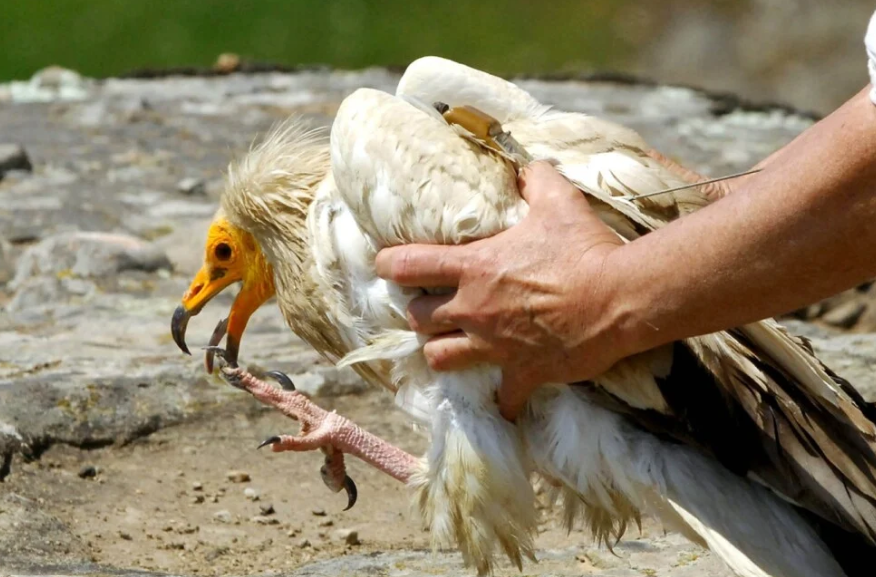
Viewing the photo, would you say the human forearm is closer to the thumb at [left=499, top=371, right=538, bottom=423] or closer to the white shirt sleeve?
the white shirt sleeve

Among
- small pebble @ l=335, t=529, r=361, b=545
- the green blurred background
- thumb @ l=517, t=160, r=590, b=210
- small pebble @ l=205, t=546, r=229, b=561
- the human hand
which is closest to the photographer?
the human hand

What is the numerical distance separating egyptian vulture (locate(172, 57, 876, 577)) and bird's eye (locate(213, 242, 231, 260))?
0.32m

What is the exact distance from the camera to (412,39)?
14.2m

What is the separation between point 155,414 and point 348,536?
80 cm

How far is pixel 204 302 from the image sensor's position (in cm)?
392

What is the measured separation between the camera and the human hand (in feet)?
8.77

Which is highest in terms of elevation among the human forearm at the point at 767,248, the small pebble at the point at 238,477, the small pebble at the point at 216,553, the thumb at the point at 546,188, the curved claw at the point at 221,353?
the human forearm at the point at 767,248

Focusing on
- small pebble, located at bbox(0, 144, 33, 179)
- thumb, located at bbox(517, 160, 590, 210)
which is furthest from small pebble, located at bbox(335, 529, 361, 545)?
small pebble, located at bbox(0, 144, 33, 179)

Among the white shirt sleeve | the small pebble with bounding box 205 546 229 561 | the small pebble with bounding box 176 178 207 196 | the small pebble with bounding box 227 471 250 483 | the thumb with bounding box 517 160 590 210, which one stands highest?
the white shirt sleeve

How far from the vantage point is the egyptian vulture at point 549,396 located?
2.85 metres

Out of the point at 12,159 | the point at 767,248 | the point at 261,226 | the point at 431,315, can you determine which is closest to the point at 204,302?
the point at 261,226

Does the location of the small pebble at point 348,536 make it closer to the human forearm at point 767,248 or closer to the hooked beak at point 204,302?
the hooked beak at point 204,302

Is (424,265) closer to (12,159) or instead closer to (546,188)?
(546,188)

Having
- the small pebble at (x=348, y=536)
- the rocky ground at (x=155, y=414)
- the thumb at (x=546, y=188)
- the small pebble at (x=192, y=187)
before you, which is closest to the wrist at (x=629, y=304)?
the thumb at (x=546, y=188)
